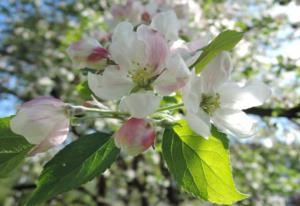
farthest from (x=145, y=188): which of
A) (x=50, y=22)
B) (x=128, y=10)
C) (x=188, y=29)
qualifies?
(x=128, y=10)

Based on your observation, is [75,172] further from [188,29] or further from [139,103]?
[188,29]

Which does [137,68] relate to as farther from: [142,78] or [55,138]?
[55,138]

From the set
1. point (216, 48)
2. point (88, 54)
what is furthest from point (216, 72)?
point (88, 54)

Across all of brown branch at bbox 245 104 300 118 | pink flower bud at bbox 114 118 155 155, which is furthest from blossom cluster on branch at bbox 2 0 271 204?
brown branch at bbox 245 104 300 118

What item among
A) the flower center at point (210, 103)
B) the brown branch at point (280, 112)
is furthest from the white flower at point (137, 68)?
the brown branch at point (280, 112)

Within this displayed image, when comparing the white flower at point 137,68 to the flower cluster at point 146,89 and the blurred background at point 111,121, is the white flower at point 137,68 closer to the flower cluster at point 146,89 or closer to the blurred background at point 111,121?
the flower cluster at point 146,89
